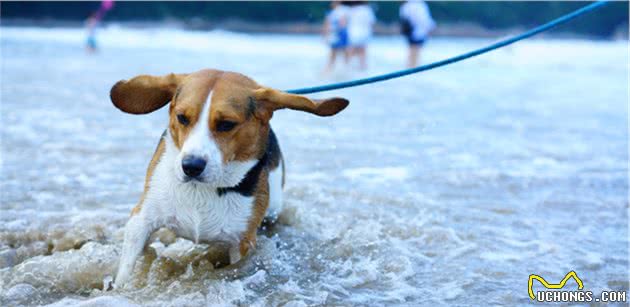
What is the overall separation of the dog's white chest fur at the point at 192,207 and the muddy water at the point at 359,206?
29 centimetres

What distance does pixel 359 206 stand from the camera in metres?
5.74

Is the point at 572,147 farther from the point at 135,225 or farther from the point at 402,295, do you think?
the point at 135,225

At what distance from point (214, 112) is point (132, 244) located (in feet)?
2.82

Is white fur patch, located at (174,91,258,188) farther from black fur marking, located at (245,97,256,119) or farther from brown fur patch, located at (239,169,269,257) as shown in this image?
brown fur patch, located at (239,169,269,257)

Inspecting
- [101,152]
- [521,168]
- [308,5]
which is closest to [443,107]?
[521,168]

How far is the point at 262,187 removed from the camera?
404 centimetres

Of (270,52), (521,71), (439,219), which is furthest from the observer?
(270,52)

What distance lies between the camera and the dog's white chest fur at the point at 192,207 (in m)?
3.78

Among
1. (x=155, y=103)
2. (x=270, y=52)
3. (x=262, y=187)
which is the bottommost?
(x=270, y=52)

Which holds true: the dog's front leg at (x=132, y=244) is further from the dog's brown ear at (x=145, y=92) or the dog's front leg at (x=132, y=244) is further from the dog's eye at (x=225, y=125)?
the dog's eye at (x=225, y=125)

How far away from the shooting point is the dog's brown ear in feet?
12.5

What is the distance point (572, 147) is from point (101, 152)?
487 cm

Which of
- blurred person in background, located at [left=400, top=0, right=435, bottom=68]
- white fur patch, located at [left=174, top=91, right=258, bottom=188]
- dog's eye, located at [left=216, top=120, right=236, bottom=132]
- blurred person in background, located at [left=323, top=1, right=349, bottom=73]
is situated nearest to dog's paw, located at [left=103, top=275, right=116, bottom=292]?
white fur patch, located at [left=174, top=91, right=258, bottom=188]

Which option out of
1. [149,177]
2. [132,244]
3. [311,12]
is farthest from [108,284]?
[311,12]
